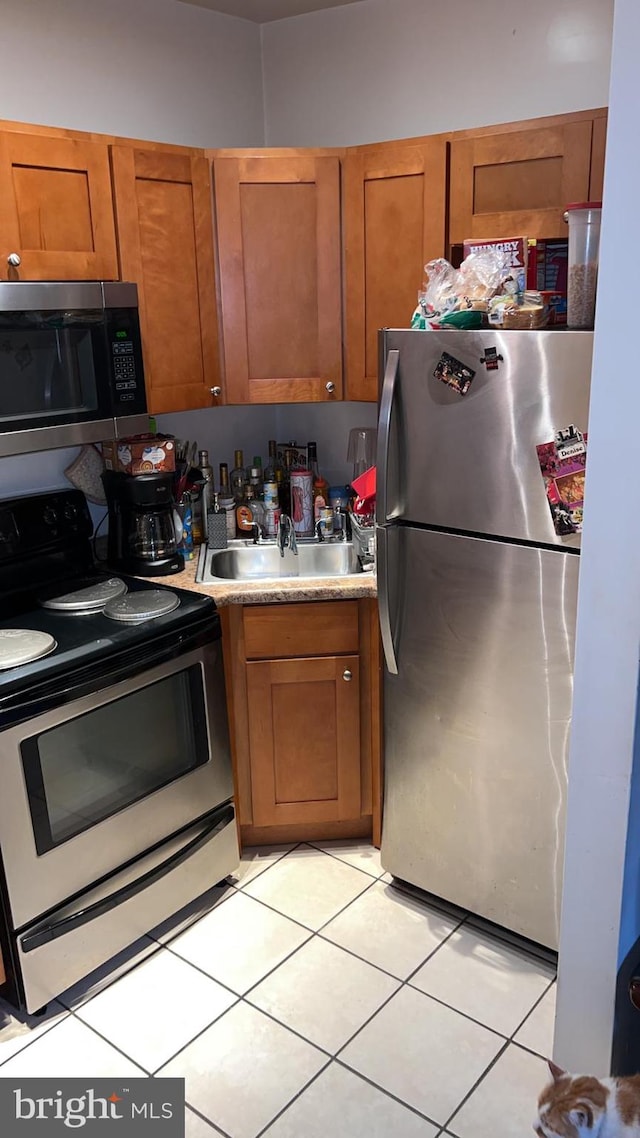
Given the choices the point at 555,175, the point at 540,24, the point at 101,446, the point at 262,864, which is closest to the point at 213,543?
the point at 101,446

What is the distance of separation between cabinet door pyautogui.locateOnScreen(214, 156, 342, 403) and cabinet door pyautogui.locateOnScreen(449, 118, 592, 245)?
1.27 feet

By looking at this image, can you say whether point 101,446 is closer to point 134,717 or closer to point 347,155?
point 134,717

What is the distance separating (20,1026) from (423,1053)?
3.02ft

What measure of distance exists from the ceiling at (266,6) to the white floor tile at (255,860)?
8.40 ft

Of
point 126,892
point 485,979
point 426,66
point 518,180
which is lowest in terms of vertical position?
point 485,979

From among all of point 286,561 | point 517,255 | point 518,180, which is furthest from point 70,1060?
point 518,180

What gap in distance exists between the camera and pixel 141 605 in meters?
2.31

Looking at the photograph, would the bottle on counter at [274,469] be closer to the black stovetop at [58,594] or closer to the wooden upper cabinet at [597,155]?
the black stovetop at [58,594]

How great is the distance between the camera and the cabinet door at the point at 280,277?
254 centimetres

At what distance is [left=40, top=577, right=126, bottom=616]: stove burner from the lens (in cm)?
234

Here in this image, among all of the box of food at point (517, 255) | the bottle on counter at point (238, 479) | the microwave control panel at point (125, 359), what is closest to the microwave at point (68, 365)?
the microwave control panel at point (125, 359)

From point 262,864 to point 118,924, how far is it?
1.81 feet

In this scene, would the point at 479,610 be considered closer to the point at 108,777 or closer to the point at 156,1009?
the point at 108,777

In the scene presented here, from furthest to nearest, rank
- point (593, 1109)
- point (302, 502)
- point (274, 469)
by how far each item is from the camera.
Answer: point (274, 469) < point (302, 502) < point (593, 1109)
